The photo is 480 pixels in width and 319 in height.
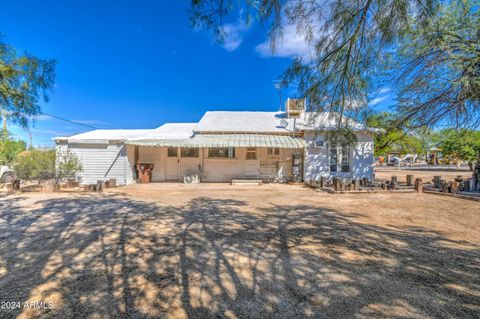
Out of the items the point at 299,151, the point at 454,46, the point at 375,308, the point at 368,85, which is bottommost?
the point at 375,308

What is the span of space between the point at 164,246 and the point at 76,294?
1.53 m

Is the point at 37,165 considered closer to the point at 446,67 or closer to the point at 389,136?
the point at 446,67

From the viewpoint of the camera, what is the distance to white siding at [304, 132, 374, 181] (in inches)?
533

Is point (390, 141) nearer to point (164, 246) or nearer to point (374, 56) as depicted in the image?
point (374, 56)

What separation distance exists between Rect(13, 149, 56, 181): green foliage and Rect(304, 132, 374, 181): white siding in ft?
49.2

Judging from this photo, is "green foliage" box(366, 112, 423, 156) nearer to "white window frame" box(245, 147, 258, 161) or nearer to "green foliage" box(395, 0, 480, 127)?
"green foliage" box(395, 0, 480, 127)

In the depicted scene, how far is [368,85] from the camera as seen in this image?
4.87 meters

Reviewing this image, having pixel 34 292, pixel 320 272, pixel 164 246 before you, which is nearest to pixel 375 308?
pixel 320 272

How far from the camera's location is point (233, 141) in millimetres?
12625

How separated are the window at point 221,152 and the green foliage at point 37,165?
29.5 ft

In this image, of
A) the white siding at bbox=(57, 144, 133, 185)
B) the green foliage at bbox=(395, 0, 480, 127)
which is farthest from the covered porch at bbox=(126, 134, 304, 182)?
the green foliage at bbox=(395, 0, 480, 127)

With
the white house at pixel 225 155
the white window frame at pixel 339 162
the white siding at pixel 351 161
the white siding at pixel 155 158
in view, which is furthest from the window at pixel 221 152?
the white window frame at pixel 339 162

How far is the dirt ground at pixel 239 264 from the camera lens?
2391 mm

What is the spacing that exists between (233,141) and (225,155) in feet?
6.23
